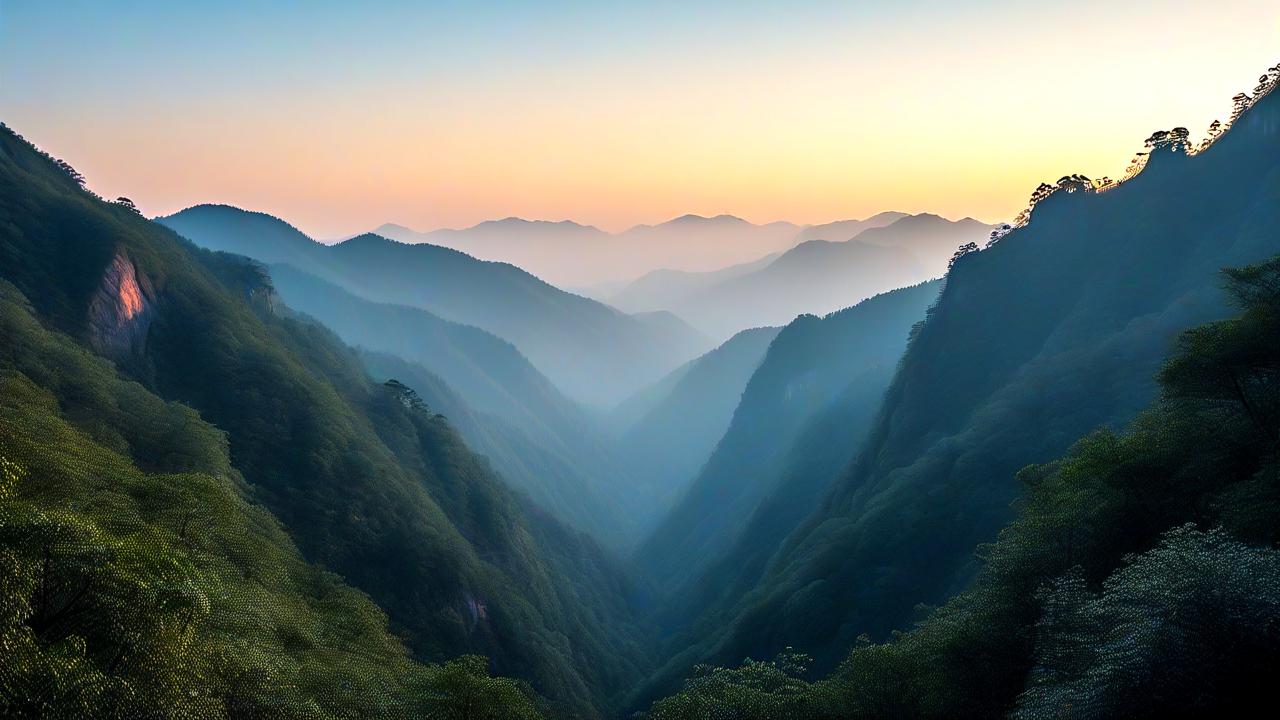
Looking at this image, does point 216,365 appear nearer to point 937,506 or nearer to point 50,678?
point 50,678

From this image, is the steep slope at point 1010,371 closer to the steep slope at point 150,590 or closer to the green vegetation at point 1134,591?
the green vegetation at point 1134,591

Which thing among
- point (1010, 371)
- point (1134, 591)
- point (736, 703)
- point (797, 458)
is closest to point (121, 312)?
point (736, 703)

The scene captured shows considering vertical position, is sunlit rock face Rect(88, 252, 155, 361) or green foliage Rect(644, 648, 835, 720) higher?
sunlit rock face Rect(88, 252, 155, 361)

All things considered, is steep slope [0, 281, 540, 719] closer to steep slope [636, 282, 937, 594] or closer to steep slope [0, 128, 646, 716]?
steep slope [0, 128, 646, 716]

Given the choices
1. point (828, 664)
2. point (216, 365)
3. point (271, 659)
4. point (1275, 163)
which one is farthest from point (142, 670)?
point (1275, 163)

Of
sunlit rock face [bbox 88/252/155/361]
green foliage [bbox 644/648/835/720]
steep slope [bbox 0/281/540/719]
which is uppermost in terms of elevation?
sunlit rock face [bbox 88/252/155/361]

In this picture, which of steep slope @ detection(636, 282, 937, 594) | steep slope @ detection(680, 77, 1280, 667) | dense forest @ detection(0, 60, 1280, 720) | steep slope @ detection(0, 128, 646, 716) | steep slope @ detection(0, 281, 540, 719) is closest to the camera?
steep slope @ detection(0, 281, 540, 719)

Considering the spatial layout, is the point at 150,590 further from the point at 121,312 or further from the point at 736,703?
the point at 121,312

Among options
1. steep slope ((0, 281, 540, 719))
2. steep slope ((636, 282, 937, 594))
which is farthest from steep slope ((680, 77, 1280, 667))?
steep slope ((0, 281, 540, 719))
